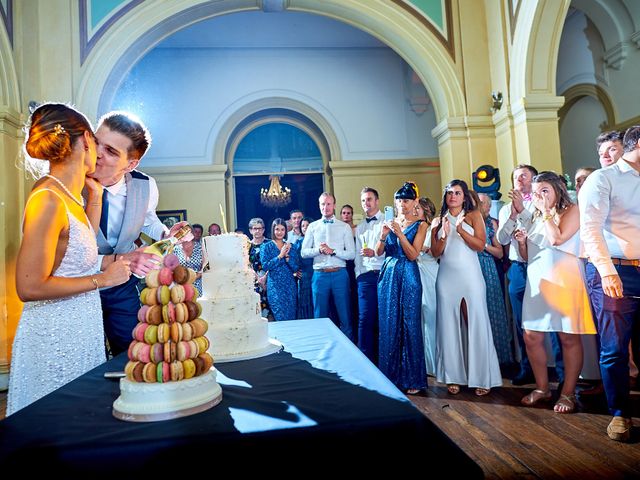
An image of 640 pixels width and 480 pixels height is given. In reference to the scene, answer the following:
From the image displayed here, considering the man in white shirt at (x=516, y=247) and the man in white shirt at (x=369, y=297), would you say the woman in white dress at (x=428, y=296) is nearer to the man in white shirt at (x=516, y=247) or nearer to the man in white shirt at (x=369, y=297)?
the man in white shirt at (x=369, y=297)

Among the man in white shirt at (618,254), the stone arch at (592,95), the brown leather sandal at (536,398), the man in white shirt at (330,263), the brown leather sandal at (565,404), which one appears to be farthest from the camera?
the stone arch at (592,95)

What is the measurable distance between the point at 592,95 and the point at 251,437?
742 centimetres

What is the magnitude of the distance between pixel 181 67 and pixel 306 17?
2.42 m

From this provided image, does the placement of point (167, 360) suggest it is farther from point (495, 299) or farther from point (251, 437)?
point (495, 299)

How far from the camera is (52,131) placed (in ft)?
4.31

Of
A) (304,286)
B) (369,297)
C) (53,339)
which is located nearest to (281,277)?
(304,286)

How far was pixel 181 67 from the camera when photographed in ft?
26.4

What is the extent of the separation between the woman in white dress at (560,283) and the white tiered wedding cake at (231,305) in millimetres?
1989

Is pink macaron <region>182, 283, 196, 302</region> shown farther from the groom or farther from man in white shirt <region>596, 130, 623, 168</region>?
man in white shirt <region>596, 130, 623, 168</region>

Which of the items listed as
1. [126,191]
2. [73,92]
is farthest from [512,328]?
[73,92]

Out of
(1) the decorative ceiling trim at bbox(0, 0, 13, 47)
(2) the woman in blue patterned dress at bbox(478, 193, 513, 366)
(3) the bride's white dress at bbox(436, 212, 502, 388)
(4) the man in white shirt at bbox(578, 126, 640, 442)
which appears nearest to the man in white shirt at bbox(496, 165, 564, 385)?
(2) the woman in blue patterned dress at bbox(478, 193, 513, 366)

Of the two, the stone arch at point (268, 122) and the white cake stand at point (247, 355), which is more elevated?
the stone arch at point (268, 122)

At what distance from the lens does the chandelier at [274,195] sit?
30.6ft

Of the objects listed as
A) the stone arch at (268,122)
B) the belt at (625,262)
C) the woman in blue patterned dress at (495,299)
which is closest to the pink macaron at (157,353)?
the belt at (625,262)
